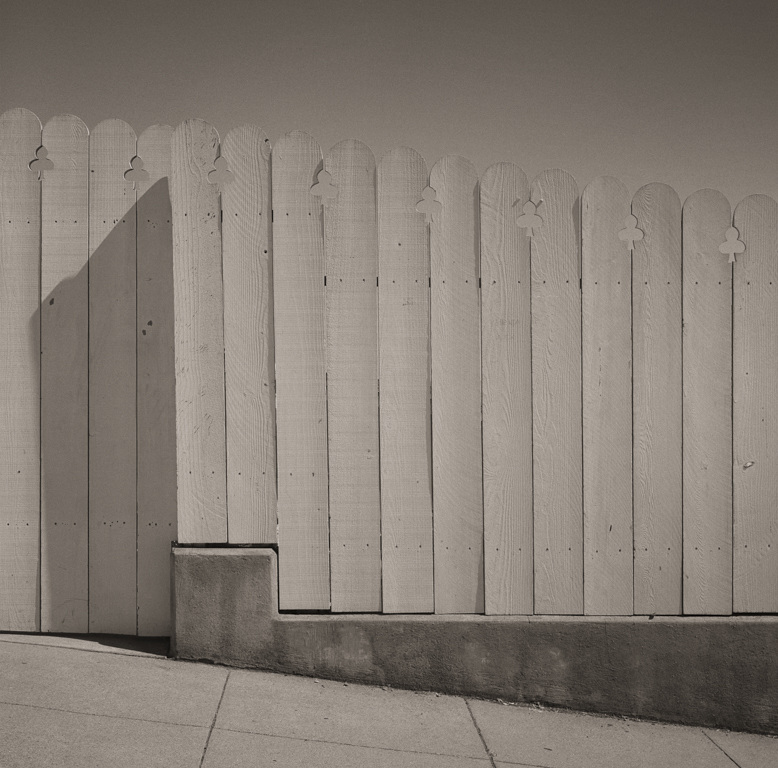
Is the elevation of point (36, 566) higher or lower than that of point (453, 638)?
higher

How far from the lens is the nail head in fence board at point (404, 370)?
267cm

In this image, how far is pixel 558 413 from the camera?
2.69 meters

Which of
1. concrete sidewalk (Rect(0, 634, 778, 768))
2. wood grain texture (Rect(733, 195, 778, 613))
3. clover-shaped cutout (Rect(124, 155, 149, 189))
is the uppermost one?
clover-shaped cutout (Rect(124, 155, 149, 189))

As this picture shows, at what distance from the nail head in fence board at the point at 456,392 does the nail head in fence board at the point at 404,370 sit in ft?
0.14

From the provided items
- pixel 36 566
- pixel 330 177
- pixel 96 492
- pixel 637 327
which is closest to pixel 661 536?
pixel 637 327

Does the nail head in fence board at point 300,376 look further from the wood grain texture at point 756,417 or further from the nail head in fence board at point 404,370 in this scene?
the wood grain texture at point 756,417

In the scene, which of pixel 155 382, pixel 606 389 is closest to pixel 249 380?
pixel 155 382

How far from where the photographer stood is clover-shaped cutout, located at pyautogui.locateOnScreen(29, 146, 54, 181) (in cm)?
271

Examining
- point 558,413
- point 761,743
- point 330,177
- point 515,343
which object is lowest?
point 761,743

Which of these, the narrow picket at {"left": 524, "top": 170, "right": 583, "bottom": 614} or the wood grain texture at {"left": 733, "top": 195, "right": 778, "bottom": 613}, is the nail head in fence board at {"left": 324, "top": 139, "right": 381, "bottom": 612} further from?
the wood grain texture at {"left": 733, "top": 195, "right": 778, "bottom": 613}

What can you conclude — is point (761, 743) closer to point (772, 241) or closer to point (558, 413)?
point (558, 413)

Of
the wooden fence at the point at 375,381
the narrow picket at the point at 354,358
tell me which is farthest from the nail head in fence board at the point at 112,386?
the narrow picket at the point at 354,358

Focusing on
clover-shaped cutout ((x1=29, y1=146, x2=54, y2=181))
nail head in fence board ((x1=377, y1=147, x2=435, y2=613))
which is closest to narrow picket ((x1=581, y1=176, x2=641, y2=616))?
nail head in fence board ((x1=377, y1=147, x2=435, y2=613))

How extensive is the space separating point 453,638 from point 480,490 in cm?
60
